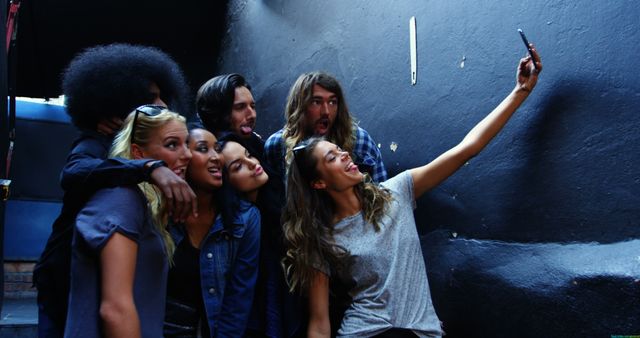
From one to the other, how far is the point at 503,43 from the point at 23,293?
23.0 ft

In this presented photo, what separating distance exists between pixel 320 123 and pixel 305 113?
0.10 m

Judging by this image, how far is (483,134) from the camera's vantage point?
2670 millimetres

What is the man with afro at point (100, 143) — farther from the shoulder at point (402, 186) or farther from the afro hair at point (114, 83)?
the shoulder at point (402, 186)

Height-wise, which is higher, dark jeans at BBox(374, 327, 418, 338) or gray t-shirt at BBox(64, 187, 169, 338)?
gray t-shirt at BBox(64, 187, 169, 338)

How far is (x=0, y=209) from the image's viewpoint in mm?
3426

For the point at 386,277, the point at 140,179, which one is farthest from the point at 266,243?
the point at 140,179

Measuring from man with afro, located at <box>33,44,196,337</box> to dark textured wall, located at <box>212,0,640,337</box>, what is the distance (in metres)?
1.43

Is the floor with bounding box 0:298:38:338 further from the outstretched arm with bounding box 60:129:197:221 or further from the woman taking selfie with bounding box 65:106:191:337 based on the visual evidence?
the woman taking selfie with bounding box 65:106:191:337

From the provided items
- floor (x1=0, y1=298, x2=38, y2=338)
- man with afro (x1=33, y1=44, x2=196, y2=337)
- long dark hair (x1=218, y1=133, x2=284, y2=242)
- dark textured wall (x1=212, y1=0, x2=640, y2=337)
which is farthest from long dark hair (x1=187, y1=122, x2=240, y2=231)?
floor (x1=0, y1=298, x2=38, y2=338)

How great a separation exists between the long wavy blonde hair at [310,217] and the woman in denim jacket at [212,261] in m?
0.17

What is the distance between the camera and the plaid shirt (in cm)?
327

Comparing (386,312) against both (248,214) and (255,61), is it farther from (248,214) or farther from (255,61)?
(255,61)

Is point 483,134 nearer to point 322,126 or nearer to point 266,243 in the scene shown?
point 322,126

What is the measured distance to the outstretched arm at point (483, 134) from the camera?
8.45ft
